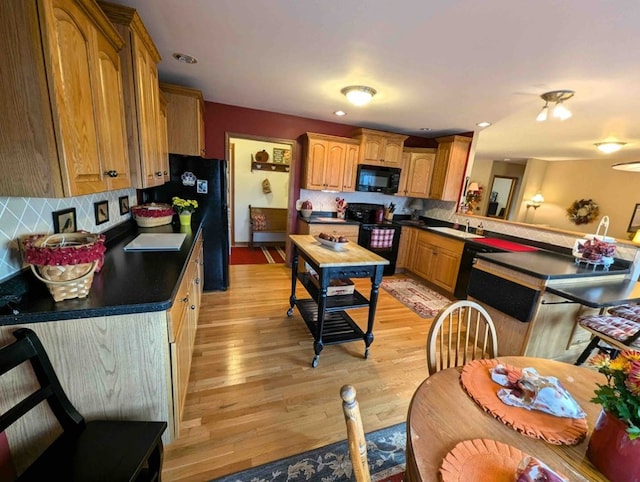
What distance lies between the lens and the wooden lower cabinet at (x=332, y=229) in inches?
151

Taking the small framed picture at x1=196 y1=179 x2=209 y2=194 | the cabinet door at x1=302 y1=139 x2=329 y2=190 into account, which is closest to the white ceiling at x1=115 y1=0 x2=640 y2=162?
the cabinet door at x1=302 y1=139 x2=329 y2=190

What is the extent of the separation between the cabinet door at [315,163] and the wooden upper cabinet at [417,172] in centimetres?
142

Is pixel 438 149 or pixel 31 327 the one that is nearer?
pixel 31 327

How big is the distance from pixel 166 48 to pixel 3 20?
148cm

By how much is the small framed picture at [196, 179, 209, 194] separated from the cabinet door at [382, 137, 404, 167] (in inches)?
105

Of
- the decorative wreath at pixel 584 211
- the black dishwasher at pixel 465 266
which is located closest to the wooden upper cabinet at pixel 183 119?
the black dishwasher at pixel 465 266

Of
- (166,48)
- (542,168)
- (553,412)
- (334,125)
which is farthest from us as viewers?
(542,168)

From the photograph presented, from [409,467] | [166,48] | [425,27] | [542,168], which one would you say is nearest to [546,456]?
[409,467]

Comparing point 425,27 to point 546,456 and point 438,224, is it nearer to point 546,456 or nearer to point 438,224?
point 546,456

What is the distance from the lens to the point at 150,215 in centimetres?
255

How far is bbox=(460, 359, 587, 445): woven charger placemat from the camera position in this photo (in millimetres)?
800

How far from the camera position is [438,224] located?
4531 mm

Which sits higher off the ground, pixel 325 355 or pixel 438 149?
pixel 438 149

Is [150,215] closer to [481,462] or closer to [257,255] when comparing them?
[257,255]
